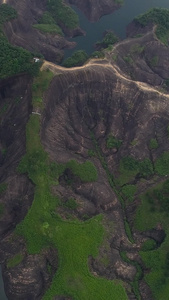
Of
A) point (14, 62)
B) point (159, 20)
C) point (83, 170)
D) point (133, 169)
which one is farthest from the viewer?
point (159, 20)

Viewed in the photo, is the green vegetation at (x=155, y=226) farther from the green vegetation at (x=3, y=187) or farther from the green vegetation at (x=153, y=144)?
the green vegetation at (x=3, y=187)

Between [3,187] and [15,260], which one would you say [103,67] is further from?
[15,260]

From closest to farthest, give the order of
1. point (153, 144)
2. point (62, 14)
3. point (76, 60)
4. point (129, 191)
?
1. point (129, 191)
2. point (153, 144)
3. point (76, 60)
4. point (62, 14)

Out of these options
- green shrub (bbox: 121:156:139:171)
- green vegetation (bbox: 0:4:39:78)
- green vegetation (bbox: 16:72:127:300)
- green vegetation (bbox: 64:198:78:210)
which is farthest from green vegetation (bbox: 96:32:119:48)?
green vegetation (bbox: 64:198:78:210)

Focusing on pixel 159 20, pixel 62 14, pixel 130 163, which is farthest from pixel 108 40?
pixel 130 163

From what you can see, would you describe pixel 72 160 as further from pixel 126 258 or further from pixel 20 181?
pixel 126 258

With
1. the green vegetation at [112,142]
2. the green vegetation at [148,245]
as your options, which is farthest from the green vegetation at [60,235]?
the green vegetation at [112,142]

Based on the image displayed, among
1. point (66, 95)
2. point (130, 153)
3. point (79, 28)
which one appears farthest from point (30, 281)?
point (79, 28)
